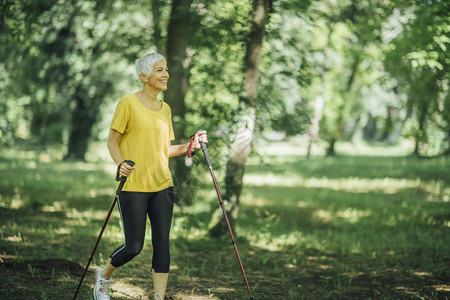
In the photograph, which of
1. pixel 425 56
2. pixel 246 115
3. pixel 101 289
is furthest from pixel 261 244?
pixel 101 289

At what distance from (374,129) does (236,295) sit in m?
58.4

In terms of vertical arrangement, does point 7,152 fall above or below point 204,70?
below

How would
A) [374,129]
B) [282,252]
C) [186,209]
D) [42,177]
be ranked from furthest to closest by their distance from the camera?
1. [374,129]
2. [42,177]
3. [186,209]
4. [282,252]

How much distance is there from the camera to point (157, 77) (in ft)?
13.8

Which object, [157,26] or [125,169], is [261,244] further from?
[157,26]

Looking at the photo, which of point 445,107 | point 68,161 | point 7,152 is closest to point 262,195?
point 445,107

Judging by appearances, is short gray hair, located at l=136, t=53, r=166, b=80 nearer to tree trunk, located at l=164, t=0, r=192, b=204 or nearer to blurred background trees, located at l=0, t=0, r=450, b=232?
blurred background trees, located at l=0, t=0, r=450, b=232

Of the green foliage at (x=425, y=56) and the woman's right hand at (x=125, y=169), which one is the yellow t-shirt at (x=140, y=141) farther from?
the green foliage at (x=425, y=56)

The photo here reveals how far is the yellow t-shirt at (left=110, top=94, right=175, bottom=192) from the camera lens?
4.10 meters

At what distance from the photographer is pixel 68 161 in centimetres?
2273

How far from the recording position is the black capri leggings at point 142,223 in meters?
4.14

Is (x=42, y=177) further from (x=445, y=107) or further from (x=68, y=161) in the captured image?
(x=445, y=107)

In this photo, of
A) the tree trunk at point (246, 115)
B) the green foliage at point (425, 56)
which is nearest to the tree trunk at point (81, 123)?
the green foliage at point (425, 56)

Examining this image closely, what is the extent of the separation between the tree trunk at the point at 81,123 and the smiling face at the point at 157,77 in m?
16.4
